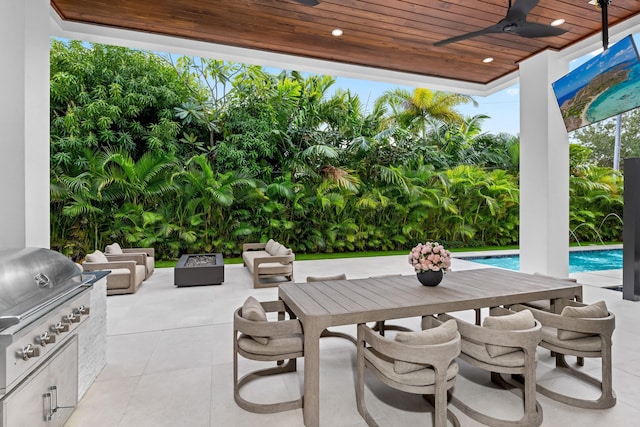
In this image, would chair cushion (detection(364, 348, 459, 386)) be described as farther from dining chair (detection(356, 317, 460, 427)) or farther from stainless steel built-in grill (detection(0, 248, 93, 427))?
stainless steel built-in grill (detection(0, 248, 93, 427))

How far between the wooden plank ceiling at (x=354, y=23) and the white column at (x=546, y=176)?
0.45 metres

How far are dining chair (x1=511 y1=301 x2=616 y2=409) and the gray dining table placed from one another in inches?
12.1

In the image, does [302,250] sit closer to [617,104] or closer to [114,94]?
[114,94]

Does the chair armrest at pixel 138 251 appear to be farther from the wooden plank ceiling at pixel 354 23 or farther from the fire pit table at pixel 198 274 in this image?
the wooden plank ceiling at pixel 354 23

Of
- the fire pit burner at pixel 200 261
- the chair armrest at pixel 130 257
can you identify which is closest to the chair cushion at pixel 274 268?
the fire pit burner at pixel 200 261

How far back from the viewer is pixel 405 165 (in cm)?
1082

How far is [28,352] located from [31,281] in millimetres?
489

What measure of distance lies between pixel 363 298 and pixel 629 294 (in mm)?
4827

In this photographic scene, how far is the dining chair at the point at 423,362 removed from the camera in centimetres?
194

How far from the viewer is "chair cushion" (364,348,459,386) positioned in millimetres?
1980

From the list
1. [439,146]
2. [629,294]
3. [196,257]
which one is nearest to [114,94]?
[196,257]

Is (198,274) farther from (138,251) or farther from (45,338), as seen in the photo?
(45,338)

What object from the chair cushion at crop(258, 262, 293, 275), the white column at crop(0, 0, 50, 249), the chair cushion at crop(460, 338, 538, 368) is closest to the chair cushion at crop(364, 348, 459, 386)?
the chair cushion at crop(460, 338, 538, 368)

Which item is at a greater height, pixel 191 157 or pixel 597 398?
pixel 191 157
